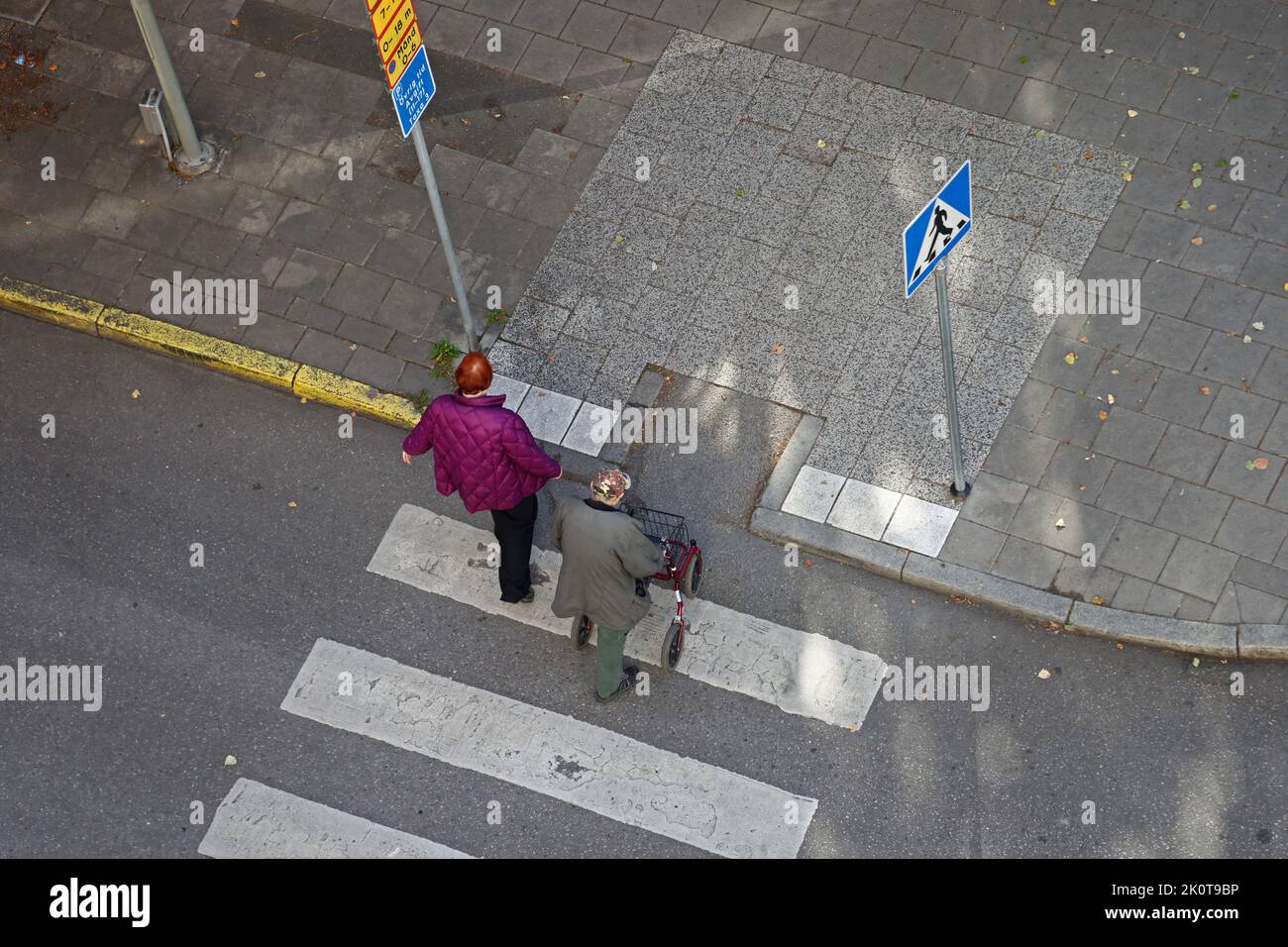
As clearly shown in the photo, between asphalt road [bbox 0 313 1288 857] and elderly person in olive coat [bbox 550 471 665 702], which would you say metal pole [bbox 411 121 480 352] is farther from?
elderly person in olive coat [bbox 550 471 665 702]

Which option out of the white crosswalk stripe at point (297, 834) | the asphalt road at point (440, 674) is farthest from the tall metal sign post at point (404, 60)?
the white crosswalk stripe at point (297, 834)

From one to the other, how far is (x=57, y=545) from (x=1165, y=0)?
9.02 m

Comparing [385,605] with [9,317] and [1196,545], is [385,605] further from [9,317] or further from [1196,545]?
[1196,545]

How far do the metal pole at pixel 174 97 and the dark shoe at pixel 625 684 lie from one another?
5235 mm

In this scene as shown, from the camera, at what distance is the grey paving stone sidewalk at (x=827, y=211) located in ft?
32.9

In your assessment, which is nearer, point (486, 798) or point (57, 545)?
point (486, 798)

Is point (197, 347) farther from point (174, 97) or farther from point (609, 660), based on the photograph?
point (609, 660)

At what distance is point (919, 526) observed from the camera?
391 inches

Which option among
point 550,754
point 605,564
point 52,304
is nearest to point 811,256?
point 605,564

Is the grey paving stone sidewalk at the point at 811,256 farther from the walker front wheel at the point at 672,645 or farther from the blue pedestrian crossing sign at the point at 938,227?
the blue pedestrian crossing sign at the point at 938,227

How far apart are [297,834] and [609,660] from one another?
2034 mm
